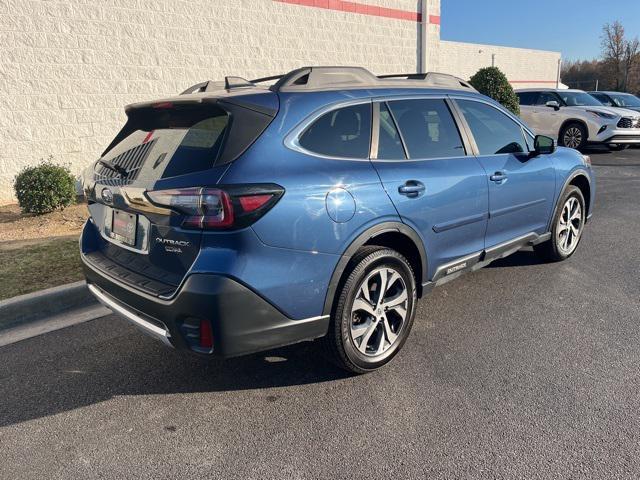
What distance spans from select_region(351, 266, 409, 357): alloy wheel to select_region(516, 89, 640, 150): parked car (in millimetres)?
12157

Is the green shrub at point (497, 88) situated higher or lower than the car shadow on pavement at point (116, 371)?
higher

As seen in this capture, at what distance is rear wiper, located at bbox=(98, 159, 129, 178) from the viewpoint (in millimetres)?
3055

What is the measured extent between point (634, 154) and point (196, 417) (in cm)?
1463

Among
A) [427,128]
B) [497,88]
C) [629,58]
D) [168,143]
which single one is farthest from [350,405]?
[629,58]

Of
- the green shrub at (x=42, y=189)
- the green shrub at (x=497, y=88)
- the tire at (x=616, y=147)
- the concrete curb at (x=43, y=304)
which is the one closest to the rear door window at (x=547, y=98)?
the green shrub at (x=497, y=88)

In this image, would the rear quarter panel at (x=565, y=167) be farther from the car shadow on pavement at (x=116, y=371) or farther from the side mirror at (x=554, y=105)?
the side mirror at (x=554, y=105)

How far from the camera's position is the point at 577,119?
13.4 meters

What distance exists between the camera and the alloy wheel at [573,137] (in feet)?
44.3

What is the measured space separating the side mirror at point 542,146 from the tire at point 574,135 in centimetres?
1010

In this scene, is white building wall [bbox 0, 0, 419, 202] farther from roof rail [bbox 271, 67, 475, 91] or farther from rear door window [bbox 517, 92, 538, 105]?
rear door window [bbox 517, 92, 538, 105]

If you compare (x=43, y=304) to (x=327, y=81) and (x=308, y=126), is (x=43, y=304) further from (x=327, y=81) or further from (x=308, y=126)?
(x=327, y=81)

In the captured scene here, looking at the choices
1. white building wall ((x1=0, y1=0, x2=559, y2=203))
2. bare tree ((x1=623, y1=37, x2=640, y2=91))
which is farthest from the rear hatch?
bare tree ((x1=623, y1=37, x2=640, y2=91))

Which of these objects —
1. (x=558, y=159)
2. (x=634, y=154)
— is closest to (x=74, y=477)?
(x=558, y=159)

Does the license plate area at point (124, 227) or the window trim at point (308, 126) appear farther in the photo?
the license plate area at point (124, 227)
